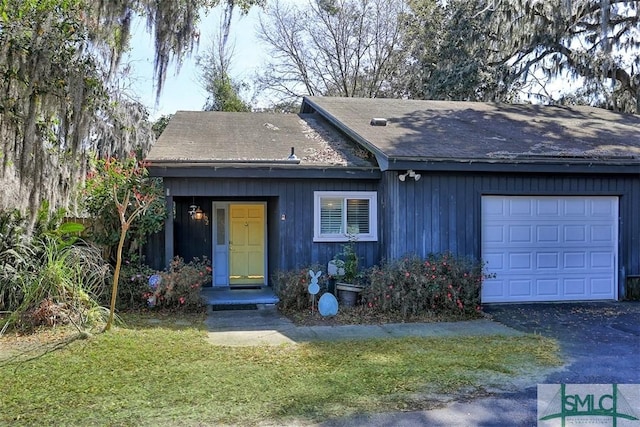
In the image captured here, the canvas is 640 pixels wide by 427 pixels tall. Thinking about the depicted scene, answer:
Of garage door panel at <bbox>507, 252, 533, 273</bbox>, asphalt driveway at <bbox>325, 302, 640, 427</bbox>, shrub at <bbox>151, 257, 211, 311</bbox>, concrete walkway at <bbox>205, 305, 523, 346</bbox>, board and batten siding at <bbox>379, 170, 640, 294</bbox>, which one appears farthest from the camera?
garage door panel at <bbox>507, 252, 533, 273</bbox>

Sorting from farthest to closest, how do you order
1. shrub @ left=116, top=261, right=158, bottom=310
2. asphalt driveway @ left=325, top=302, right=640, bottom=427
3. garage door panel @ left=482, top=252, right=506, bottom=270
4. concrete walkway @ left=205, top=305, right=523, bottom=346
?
garage door panel @ left=482, top=252, right=506, bottom=270 < shrub @ left=116, top=261, right=158, bottom=310 < concrete walkway @ left=205, top=305, right=523, bottom=346 < asphalt driveway @ left=325, top=302, right=640, bottom=427

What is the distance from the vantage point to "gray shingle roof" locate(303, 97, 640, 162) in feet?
29.7

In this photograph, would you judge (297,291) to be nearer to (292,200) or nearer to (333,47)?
(292,200)

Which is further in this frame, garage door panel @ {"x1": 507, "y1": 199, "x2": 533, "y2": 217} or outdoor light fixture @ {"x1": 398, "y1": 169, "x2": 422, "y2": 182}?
garage door panel @ {"x1": 507, "y1": 199, "x2": 533, "y2": 217}

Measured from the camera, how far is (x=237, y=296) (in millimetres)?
9750

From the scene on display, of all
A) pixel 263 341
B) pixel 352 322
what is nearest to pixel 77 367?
pixel 263 341

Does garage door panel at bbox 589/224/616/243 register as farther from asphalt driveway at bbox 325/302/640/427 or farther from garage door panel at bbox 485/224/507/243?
garage door panel at bbox 485/224/507/243

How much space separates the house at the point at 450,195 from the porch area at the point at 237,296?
0.58m

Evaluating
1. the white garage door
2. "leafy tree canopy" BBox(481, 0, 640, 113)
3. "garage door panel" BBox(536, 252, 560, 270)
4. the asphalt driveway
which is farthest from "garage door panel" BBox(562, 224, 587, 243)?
"leafy tree canopy" BBox(481, 0, 640, 113)

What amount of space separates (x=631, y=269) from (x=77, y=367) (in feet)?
30.8

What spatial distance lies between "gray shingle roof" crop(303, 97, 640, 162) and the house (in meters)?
0.07

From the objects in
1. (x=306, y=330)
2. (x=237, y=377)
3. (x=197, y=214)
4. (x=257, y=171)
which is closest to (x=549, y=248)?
(x=306, y=330)

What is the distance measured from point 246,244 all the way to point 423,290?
4.73m

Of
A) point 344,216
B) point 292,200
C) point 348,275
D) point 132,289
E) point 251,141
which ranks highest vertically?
point 251,141
